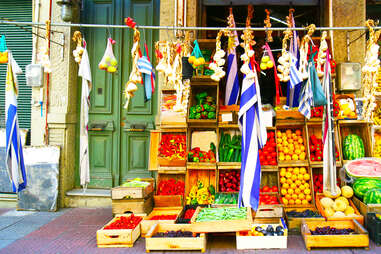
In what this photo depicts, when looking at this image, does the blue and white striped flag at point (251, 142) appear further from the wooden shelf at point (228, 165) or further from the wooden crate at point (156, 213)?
the wooden shelf at point (228, 165)

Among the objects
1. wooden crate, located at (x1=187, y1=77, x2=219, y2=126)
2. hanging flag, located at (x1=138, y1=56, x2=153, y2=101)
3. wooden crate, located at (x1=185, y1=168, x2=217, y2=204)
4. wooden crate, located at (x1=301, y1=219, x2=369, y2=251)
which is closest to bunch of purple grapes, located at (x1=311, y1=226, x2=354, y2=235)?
wooden crate, located at (x1=301, y1=219, x2=369, y2=251)

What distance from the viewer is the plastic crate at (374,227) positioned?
4.61m

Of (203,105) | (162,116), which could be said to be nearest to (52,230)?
(162,116)

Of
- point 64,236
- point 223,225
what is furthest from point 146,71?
point 64,236

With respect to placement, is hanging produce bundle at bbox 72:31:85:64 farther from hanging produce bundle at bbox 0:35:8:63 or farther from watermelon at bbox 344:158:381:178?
watermelon at bbox 344:158:381:178

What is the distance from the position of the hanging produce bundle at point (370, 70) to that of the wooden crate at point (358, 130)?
12.5 inches

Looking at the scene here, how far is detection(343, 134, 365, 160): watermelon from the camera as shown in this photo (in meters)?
5.84

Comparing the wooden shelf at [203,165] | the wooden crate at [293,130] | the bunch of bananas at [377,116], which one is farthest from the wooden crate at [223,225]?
the bunch of bananas at [377,116]

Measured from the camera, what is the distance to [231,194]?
18.6 feet

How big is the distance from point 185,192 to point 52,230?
233 cm

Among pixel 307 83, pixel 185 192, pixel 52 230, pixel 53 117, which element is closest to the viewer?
pixel 307 83

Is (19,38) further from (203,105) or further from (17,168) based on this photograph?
(203,105)

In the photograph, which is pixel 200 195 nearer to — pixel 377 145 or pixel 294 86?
pixel 294 86

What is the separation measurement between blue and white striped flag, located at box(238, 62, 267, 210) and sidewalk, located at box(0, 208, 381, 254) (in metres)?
0.92
